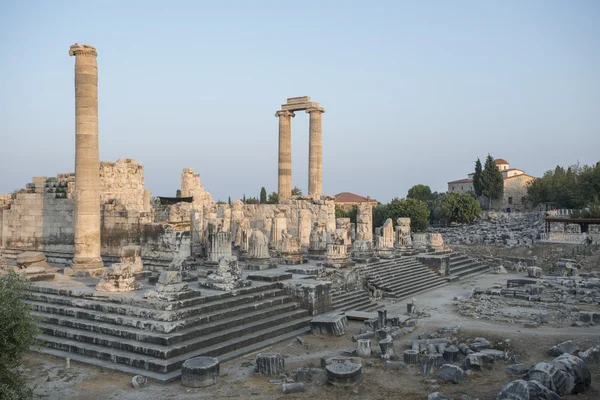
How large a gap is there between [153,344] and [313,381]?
3235mm

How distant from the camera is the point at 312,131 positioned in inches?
1150

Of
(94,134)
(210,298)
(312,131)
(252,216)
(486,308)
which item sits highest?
(312,131)

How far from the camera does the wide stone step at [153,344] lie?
10.1 meters

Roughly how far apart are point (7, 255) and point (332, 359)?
15.5m

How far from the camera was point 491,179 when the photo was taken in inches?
2500

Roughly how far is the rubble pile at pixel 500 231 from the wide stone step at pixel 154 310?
1000 inches

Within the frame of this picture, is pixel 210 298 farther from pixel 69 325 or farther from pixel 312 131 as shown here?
pixel 312 131

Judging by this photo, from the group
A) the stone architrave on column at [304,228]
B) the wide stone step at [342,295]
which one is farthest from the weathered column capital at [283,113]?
the wide stone step at [342,295]

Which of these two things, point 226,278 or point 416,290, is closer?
point 226,278

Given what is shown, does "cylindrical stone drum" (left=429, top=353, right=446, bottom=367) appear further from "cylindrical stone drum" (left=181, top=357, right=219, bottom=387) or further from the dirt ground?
"cylindrical stone drum" (left=181, top=357, right=219, bottom=387)

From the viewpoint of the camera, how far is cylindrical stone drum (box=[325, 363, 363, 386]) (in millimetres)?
9273

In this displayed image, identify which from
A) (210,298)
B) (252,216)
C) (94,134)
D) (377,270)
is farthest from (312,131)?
(210,298)

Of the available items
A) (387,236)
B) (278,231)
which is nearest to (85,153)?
(278,231)

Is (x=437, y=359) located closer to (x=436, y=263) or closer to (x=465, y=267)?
(x=436, y=263)
